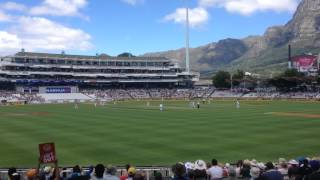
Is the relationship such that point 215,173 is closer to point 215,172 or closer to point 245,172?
point 215,172

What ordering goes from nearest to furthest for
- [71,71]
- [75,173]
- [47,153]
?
1. [47,153]
2. [75,173]
3. [71,71]

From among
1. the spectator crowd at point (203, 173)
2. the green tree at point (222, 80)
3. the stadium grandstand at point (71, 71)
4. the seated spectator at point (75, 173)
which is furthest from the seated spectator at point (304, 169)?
the stadium grandstand at point (71, 71)

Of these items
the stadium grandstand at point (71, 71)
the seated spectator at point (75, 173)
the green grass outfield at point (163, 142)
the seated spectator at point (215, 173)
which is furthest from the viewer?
the stadium grandstand at point (71, 71)

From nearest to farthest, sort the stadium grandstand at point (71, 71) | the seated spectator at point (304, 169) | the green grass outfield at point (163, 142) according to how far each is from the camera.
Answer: the seated spectator at point (304, 169)
the green grass outfield at point (163, 142)
the stadium grandstand at point (71, 71)

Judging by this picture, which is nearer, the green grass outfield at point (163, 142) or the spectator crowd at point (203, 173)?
the spectator crowd at point (203, 173)

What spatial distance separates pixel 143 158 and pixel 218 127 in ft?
55.3

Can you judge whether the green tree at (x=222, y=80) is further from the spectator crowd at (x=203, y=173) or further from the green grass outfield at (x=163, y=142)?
the spectator crowd at (x=203, y=173)

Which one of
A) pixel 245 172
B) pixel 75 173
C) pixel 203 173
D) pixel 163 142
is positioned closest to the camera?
pixel 75 173

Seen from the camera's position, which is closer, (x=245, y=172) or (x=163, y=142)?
(x=245, y=172)

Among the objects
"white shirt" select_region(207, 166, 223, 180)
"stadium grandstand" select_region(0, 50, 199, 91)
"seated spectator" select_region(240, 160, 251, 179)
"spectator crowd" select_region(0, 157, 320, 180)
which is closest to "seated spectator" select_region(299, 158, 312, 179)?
"spectator crowd" select_region(0, 157, 320, 180)

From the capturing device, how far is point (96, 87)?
188m

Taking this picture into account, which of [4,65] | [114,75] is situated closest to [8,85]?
[4,65]

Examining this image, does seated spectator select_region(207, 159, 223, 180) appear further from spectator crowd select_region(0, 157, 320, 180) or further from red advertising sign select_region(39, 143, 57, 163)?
red advertising sign select_region(39, 143, 57, 163)

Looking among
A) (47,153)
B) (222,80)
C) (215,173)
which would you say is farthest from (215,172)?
(222,80)
